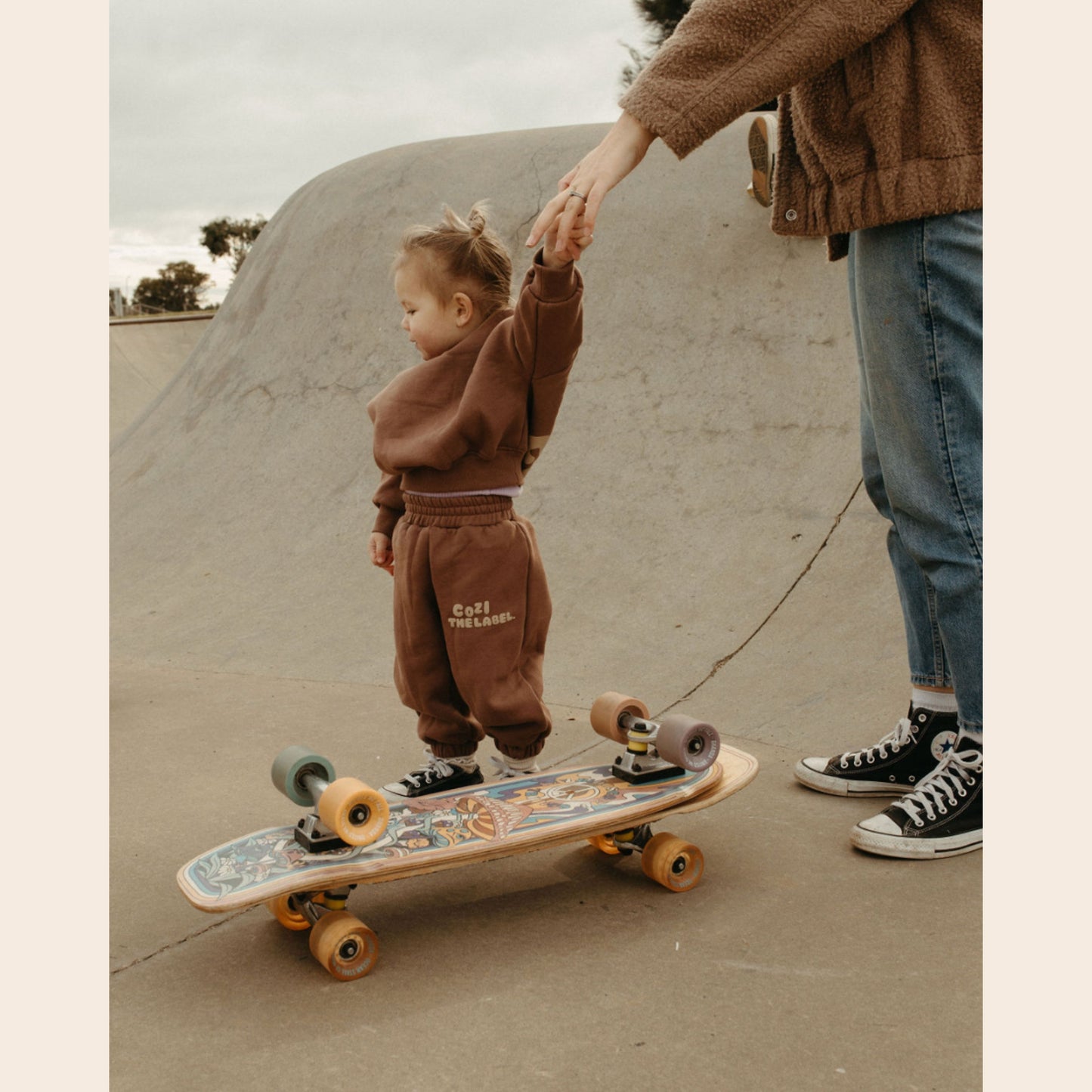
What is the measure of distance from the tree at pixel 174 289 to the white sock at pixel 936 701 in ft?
117

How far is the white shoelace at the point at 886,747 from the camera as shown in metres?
2.59

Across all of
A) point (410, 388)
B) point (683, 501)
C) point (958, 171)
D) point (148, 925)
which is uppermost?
point (958, 171)

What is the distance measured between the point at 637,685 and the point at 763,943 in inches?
69.6

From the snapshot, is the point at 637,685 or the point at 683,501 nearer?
the point at 637,685

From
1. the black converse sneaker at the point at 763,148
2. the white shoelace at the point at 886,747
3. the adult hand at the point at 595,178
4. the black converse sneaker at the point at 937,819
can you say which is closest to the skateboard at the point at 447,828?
the black converse sneaker at the point at 937,819

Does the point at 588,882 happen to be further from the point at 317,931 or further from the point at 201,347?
the point at 201,347

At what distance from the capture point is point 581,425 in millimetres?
5250

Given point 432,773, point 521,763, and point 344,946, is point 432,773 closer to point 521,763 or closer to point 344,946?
point 521,763

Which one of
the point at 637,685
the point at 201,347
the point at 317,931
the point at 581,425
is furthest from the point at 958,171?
the point at 201,347

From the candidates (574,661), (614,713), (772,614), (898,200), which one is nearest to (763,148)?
(772,614)

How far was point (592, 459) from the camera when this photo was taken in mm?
5094

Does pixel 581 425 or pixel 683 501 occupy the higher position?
pixel 581 425

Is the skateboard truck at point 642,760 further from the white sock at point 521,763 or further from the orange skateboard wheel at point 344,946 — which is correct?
the orange skateboard wheel at point 344,946

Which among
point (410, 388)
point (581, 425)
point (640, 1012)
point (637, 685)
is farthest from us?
point (581, 425)
